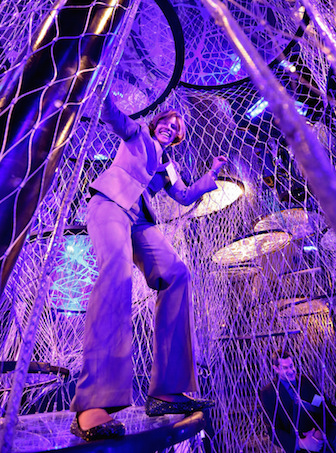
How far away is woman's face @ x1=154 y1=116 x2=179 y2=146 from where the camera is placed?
130 centimetres

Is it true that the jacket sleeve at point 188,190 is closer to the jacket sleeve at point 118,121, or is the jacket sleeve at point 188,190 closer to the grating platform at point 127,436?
the jacket sleeve at point 118,121

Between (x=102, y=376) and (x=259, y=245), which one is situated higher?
(x=259, y=245)

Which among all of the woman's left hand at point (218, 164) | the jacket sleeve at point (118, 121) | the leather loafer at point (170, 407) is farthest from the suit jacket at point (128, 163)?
the leather loafer at point (170, 407)

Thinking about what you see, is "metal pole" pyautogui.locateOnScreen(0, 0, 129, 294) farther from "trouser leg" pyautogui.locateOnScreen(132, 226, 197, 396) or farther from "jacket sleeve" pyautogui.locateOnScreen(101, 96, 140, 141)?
"trouser leg" pyautogui.locateOnScreen(132, 226, 197, 396)

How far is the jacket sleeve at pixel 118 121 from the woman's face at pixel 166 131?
204mm

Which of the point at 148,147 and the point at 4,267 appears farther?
the point at 148,147

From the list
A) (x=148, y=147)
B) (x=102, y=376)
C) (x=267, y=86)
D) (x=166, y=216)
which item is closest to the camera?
(x=267, y=86)

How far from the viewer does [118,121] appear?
101 cm

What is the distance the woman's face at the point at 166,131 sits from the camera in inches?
51.4

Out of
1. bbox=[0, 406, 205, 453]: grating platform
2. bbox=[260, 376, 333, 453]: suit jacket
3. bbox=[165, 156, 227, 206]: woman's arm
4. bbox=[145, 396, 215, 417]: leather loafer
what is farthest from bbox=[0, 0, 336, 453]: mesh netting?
bbox=[145, 396, 215, 417]: leather loafer

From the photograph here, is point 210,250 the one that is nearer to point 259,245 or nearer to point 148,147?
point 259,245

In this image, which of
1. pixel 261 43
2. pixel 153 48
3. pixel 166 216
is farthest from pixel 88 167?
pixel 261 43

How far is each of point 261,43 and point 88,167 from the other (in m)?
1.57

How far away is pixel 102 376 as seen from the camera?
726mm
